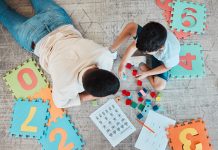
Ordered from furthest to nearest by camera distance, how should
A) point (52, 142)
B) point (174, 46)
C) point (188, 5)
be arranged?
point (188, 5) → point (52, 142) → point (174, 46)

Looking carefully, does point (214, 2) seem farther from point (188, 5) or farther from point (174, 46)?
point (174, 46)

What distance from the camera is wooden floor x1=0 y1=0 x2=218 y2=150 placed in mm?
1403

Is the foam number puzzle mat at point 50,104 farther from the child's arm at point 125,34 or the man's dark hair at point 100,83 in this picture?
the man's dark hair at point 100,83

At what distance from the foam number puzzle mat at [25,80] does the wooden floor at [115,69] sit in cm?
4

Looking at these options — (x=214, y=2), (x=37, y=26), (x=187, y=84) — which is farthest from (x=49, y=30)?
(x=214, y=2)

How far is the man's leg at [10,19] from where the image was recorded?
55.4 inches

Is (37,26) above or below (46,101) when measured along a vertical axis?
above

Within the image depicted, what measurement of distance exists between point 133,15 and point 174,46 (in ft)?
1.42

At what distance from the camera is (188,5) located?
1.51m

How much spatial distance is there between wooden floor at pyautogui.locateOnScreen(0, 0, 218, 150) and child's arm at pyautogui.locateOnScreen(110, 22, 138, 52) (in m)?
0.08

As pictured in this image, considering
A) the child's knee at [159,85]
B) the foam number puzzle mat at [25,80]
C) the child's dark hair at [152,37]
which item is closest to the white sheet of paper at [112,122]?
the child's knee at [159,85]

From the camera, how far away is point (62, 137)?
140cm

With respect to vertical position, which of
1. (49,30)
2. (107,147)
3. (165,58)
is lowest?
(107,147)

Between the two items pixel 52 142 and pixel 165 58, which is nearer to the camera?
pixel 165 58
